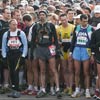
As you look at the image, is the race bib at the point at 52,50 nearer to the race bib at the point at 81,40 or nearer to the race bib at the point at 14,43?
the race bib at the point at 81,40

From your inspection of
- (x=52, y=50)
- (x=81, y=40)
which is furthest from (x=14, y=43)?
(x=81, y=40)

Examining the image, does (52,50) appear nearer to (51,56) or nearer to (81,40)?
(51,56)

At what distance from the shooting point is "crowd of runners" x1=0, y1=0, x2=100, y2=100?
10.2 metres

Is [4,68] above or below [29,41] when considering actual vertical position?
below

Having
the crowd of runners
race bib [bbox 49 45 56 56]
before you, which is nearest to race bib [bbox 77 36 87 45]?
the crowd of runners

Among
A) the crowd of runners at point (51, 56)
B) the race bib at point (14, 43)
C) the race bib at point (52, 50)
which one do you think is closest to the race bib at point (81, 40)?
the crowd of runners at point (51, 56)

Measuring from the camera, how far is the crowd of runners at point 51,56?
10156mm

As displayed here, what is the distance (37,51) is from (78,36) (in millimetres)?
1105

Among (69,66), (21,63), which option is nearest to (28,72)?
(21,63)

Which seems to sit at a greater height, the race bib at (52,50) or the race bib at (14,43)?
the race bib at (14,43)

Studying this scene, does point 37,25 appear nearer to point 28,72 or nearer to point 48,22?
point 48,22

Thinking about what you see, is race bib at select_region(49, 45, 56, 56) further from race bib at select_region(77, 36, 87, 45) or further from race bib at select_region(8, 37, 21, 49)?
race bib at select_region(8, 37, 21, 49)

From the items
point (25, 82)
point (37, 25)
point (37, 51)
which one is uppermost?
point (37, 25)

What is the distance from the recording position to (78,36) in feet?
33.3
